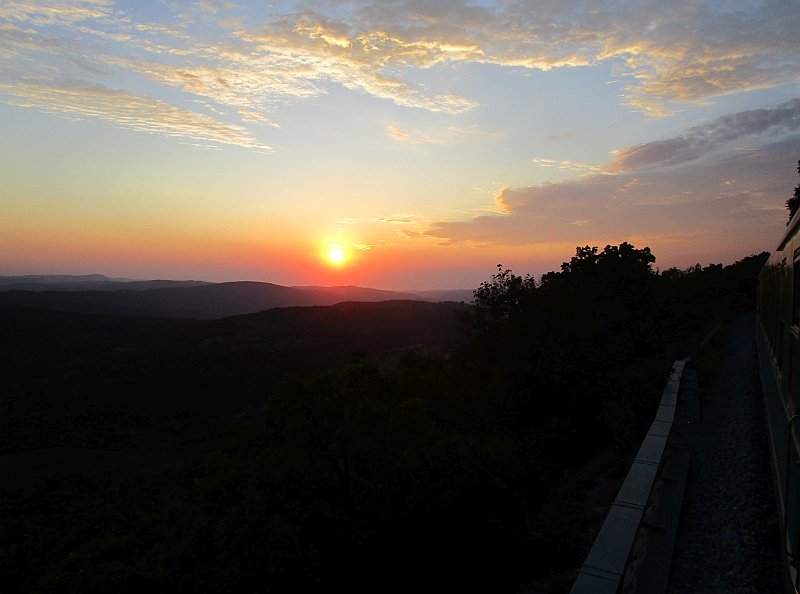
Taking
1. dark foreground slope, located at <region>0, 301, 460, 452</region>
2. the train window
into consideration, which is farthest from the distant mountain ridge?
the train window

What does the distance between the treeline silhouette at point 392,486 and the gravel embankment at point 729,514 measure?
5.56 feet

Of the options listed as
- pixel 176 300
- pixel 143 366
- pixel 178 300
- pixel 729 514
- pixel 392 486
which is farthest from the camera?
pixel 178 300

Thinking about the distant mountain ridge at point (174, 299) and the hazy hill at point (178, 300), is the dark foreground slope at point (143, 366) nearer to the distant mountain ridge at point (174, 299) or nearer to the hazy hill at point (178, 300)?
the distant mountain ridge at point (174, 299)

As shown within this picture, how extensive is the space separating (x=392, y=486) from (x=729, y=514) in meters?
5.81

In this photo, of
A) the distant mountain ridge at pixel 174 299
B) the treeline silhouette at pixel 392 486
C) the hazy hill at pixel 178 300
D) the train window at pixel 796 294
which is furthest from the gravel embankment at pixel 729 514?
the hazy hill at pixel 178 300

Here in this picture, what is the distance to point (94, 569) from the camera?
7941 mm

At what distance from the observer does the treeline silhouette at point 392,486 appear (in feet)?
27.1

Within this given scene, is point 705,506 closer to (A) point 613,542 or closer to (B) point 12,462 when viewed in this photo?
(A) point 613,542

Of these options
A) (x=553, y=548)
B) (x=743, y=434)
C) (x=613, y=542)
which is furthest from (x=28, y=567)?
(x=743, y=434)

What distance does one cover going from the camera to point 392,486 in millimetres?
9844

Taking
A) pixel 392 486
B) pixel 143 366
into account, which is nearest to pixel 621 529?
pixel 392 486

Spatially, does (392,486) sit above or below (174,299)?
below

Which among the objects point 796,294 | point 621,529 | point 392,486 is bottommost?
point 392,486

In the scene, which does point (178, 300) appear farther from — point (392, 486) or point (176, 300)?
point (392, 486)
